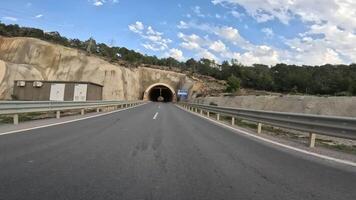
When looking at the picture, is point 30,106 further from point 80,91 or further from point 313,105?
point 80,91

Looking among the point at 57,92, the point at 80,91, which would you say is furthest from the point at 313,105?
the point at 57,92

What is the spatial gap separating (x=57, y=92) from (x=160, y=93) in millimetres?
79389

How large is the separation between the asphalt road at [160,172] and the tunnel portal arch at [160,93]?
10101 cm

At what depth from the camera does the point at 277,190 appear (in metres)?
5.35

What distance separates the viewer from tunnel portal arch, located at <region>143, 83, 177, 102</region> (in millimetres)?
111394

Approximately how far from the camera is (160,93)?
137 metres

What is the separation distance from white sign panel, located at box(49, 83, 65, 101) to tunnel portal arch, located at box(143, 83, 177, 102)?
2024 inches

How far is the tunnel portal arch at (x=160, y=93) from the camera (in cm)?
11139

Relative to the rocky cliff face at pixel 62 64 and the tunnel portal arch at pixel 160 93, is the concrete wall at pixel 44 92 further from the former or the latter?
the tunnel portal arch at pixel 160 93

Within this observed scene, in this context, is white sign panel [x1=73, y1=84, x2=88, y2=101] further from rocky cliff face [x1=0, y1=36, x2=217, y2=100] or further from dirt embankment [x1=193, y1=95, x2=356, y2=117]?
dirt embankment [x1=193, y1=95, x2=356, y2=117]

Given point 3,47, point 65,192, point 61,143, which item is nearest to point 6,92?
point 3,47

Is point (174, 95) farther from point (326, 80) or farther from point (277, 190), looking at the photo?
point (277, 190)

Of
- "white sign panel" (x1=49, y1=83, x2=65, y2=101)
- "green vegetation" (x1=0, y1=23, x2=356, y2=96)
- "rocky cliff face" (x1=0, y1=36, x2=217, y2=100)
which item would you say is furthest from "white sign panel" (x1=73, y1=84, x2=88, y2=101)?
"green vegetation" (x1=0, y1=23, x2=356, y2=96)

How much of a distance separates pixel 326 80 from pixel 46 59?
7612 centimetres
